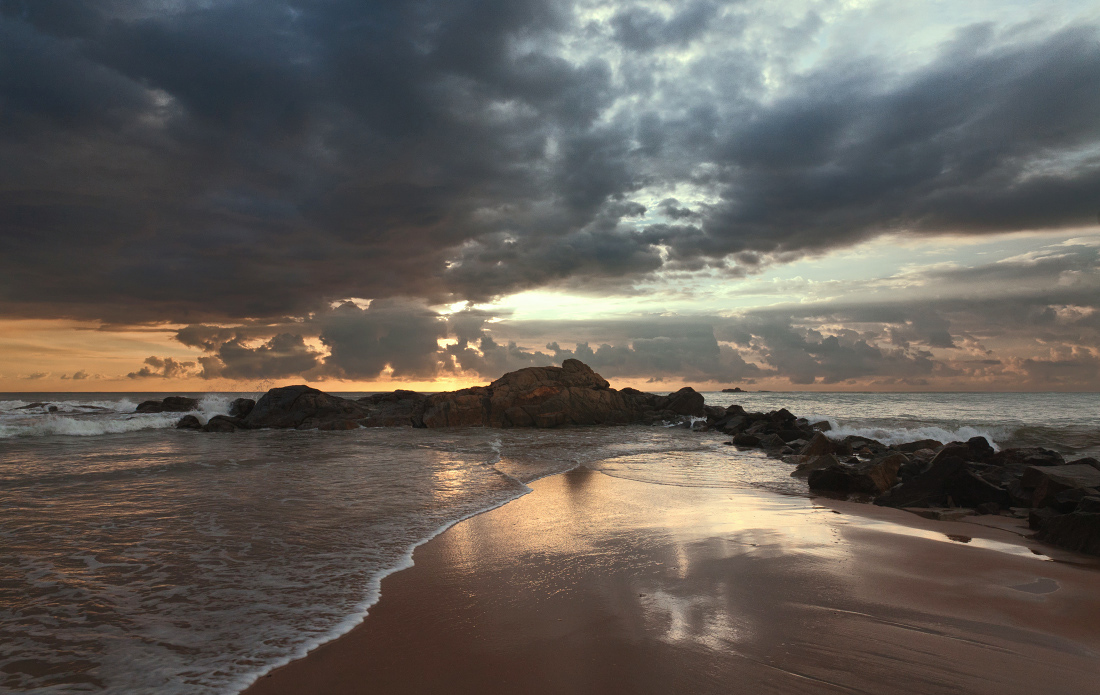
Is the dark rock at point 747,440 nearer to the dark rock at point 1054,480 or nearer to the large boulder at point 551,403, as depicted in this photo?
the dark rock at point 1054,480

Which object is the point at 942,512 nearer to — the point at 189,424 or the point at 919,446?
the point at 919,446

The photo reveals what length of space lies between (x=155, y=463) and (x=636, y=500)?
12.9m

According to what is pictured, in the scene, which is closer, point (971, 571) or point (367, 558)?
point (971, 571)

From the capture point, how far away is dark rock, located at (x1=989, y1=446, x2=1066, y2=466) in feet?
39.0

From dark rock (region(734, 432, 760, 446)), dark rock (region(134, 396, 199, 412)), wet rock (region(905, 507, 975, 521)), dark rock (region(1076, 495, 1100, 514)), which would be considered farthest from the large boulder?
dark rock (region(1076, 495, 1100, 514))

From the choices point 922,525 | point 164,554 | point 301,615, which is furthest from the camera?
point 922,525

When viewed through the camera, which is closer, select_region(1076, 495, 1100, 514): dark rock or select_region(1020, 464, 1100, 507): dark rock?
select_region(1076, 495, 1100, 514): dark rock

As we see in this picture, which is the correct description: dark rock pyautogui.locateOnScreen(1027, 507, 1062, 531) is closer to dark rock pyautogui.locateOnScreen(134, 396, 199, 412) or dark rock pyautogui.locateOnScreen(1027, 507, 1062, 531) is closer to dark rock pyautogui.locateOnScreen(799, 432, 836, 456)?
dark rock pyautogui.locateOnScreen(799, 432, 836, 456)

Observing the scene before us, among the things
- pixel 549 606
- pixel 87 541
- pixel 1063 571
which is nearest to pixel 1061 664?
pixel 1063 571

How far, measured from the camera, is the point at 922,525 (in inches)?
320

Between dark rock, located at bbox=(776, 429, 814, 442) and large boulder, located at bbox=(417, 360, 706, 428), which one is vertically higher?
large boulder, located at bbox=(417, 360, 706, 428)

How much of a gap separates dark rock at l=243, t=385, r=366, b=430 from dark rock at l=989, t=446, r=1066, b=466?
93.0ft

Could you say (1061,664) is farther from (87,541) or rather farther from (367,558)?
(87,541)

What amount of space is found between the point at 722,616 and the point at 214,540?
6181 millimetres
